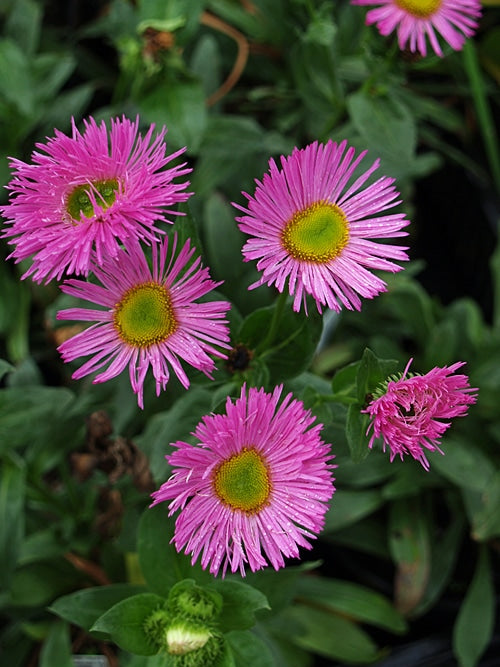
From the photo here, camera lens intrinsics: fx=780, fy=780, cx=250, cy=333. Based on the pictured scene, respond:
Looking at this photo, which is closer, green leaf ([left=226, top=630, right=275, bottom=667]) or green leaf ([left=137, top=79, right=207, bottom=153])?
green leaf ([left=226, top=630, right=275, bottom=667])

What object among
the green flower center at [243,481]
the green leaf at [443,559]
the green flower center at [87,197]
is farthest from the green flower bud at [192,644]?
the green leaf at [443,559]

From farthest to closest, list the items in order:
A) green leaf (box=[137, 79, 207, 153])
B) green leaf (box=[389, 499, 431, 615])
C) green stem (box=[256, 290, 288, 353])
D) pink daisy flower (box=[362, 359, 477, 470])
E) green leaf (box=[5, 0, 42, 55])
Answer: green leaf (box=[5, 0, 42, 55])
green leaf (box=[389, 499, 431, 615])
green leaf (box=[137, 79, 207, 153])
green stem (box=[256, 290, 288, 353])
pink daisy flower (box=[362, 359, 477, 470])

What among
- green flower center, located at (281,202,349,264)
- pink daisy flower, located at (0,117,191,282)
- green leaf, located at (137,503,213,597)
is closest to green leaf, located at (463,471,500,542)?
green leaf, located at (137,503,213,597)

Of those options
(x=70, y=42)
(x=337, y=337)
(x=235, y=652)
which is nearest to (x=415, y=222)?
(x=337, y=337)

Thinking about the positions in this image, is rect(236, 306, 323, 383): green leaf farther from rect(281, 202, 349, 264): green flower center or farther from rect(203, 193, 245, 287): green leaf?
rect(203, 193, 245, 287): green leaf

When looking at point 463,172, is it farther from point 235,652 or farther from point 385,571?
point 235,652

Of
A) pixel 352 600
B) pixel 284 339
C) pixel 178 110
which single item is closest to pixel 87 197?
pixel 284 339

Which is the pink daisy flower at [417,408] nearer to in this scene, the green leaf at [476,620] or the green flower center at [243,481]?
the green flower center at [243,481]
